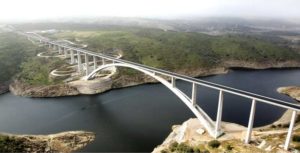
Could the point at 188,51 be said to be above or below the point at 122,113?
above

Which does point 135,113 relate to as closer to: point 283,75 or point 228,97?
point 228,97

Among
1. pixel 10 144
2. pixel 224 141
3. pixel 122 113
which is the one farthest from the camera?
pixel 122 113

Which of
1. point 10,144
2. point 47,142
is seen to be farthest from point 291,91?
point 10,144

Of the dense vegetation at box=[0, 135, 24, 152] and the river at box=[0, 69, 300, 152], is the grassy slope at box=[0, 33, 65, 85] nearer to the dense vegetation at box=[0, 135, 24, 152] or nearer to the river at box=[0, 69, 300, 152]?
the river at box=[0, 69, 300, 152]

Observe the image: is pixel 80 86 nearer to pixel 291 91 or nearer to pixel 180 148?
pixel 180 148

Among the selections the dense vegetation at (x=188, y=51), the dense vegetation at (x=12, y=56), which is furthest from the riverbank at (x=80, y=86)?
the dense vegetation at (x=188, y=51)
